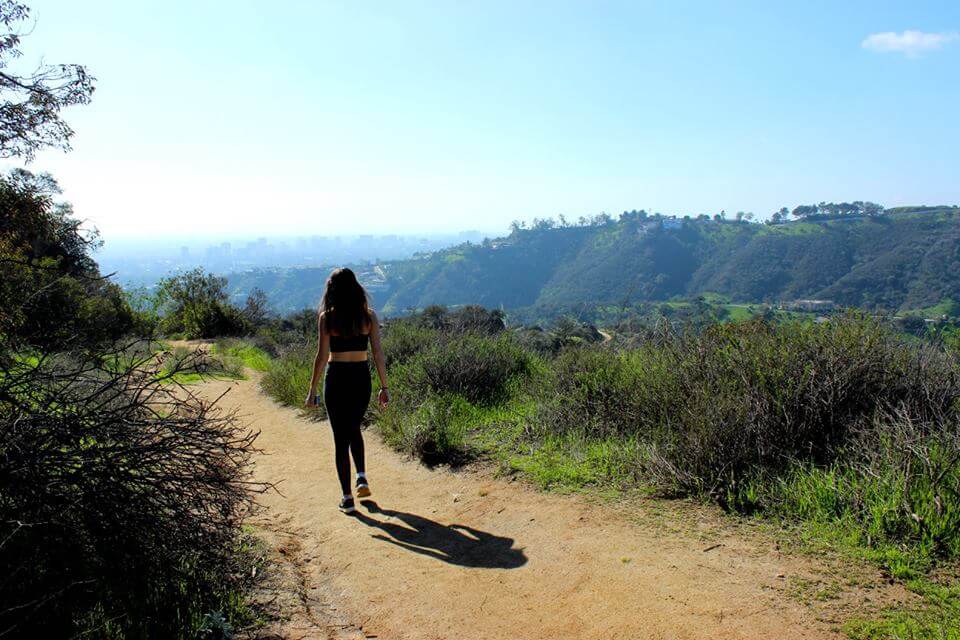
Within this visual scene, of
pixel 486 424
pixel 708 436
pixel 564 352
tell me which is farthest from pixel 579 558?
pixel 564 352

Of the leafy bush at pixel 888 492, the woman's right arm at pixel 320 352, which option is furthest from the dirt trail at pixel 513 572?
the woman's right arm at pixel 320 352

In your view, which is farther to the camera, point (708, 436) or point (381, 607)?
point (708, 436)

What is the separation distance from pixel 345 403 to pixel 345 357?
0.39m

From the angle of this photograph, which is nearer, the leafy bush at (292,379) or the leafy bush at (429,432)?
the leafy bush at (429,432)

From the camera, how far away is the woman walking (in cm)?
486

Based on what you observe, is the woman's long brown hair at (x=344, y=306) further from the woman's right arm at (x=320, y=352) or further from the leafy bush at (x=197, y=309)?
the leafy bush at (x=197, y=309)

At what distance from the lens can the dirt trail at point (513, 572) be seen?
3.02 m

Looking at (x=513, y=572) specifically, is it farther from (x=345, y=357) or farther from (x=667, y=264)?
(x=667, y=264)

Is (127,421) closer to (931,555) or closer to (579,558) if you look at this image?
(579,558)

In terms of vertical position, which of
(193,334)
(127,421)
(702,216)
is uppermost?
(702,216)

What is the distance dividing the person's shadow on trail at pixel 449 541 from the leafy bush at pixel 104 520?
1.37 m

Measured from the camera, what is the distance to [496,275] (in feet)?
347

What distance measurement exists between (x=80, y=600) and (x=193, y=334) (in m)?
18.3

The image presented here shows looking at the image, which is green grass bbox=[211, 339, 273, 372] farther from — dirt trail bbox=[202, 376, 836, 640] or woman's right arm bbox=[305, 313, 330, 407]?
dirt trail bbox=[202, 376, 836, 640]
